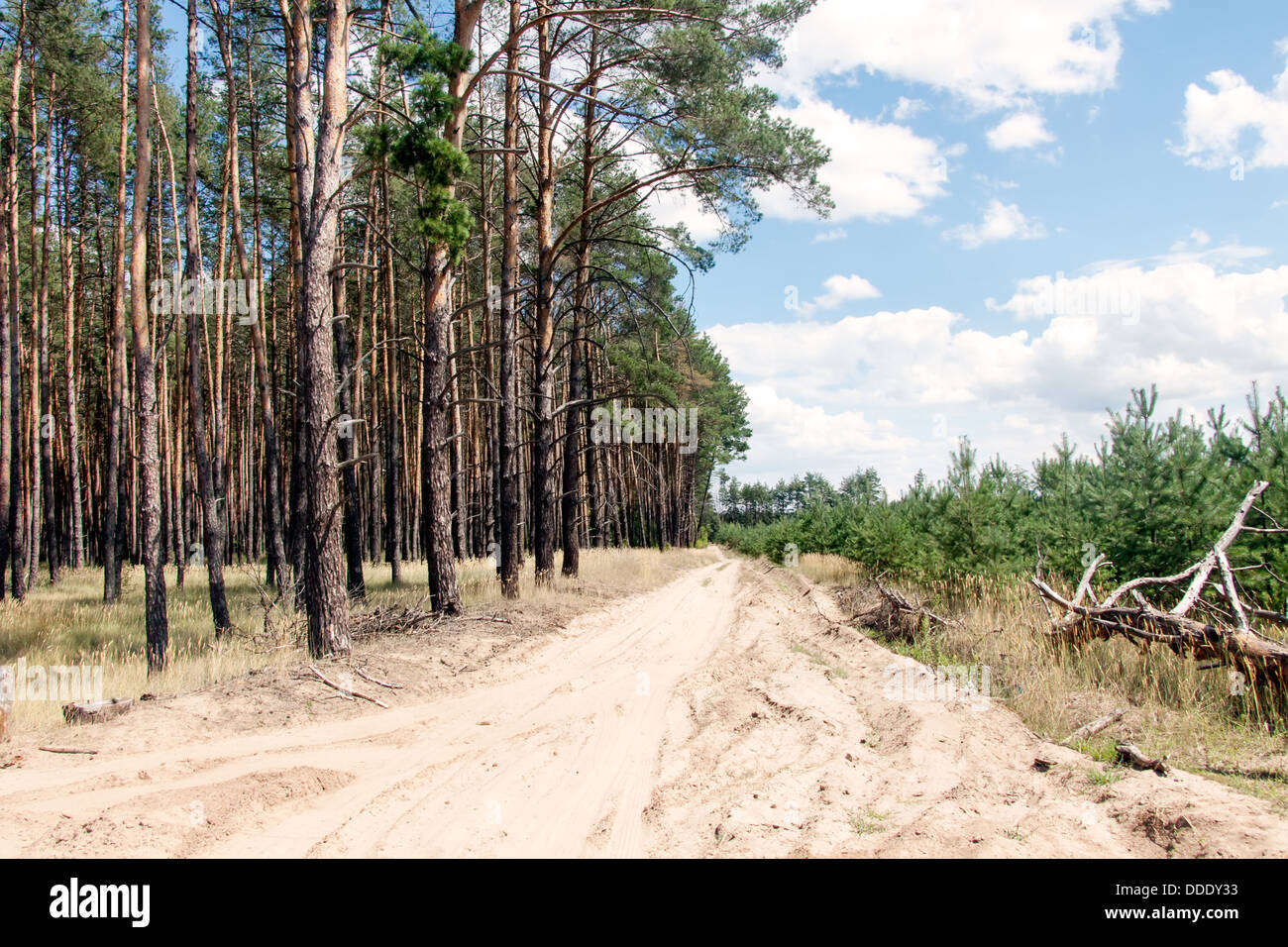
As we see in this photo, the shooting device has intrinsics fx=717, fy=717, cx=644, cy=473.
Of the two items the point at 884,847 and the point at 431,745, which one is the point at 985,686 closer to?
the point at 884,847

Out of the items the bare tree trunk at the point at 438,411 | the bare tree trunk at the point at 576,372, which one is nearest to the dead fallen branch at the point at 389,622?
the bare tree trunk at the point at 438,411

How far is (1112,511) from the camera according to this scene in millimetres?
8633

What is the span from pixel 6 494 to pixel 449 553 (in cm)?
996

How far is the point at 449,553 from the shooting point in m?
11.3

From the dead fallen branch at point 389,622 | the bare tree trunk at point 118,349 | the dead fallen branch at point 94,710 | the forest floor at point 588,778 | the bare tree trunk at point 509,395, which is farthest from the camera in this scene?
the bare tree trunk at point 118,349

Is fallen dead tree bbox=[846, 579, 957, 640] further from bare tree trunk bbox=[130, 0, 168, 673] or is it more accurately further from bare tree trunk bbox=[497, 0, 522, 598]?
bare tree trunk bbox=[130, 0, 168, 673]

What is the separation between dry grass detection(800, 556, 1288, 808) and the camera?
15.6 ft

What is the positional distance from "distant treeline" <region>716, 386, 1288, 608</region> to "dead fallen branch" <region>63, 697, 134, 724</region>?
9.50 metres

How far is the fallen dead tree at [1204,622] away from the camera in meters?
5.46

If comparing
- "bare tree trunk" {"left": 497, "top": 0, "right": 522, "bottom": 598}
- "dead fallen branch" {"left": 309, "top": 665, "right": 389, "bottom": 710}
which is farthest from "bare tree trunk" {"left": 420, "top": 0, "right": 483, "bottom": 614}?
"dead fallen branch" {"left": 309, "top": 665, "right": 389, "bottom": 710}

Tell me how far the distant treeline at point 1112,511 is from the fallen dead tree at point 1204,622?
448 millimetres

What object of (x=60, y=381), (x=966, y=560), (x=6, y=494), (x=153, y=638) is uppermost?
(x=60, y=381)

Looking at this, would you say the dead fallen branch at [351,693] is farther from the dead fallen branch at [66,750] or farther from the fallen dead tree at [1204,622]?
the fallen dead tree at [1204,622]
